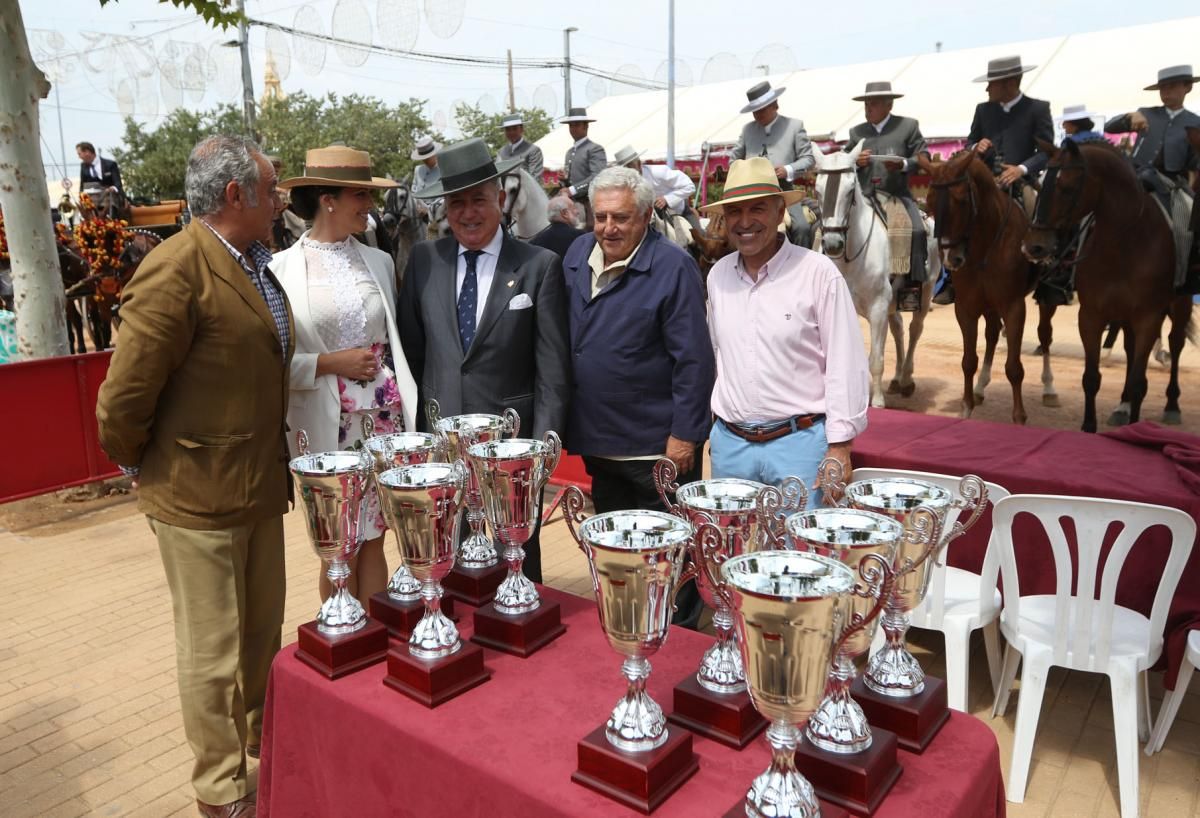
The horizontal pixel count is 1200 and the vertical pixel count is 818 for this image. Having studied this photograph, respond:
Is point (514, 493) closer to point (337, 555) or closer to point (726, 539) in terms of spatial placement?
point (337, 555)

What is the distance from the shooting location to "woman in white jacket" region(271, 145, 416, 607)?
3096 mm

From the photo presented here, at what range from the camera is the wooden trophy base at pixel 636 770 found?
5.01 feet

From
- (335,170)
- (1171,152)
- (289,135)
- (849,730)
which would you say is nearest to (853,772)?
(849,730)

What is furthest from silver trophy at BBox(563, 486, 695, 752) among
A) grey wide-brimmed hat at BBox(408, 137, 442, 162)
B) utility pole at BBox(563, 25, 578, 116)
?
utility pole at BBox(563, 25, 578, 116)

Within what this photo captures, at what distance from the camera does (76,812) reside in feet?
10.0

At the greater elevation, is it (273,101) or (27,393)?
(273,101)

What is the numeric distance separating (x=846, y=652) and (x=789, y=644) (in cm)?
33

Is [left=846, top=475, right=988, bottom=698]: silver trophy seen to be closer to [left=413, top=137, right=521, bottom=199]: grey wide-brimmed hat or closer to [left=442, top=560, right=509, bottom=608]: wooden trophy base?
[left=442, top=560, right=509, bottom=608]: wooden trophy base

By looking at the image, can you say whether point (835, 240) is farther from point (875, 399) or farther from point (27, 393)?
point (27, 393)

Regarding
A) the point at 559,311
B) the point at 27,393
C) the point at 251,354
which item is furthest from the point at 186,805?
the point at 27,393

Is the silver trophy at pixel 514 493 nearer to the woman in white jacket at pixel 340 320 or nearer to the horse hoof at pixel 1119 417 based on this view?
the woman in white jacket at pixel 340 320

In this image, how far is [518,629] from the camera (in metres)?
2.15

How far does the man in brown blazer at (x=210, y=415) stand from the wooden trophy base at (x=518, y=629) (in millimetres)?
993

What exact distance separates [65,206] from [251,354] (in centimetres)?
1187
